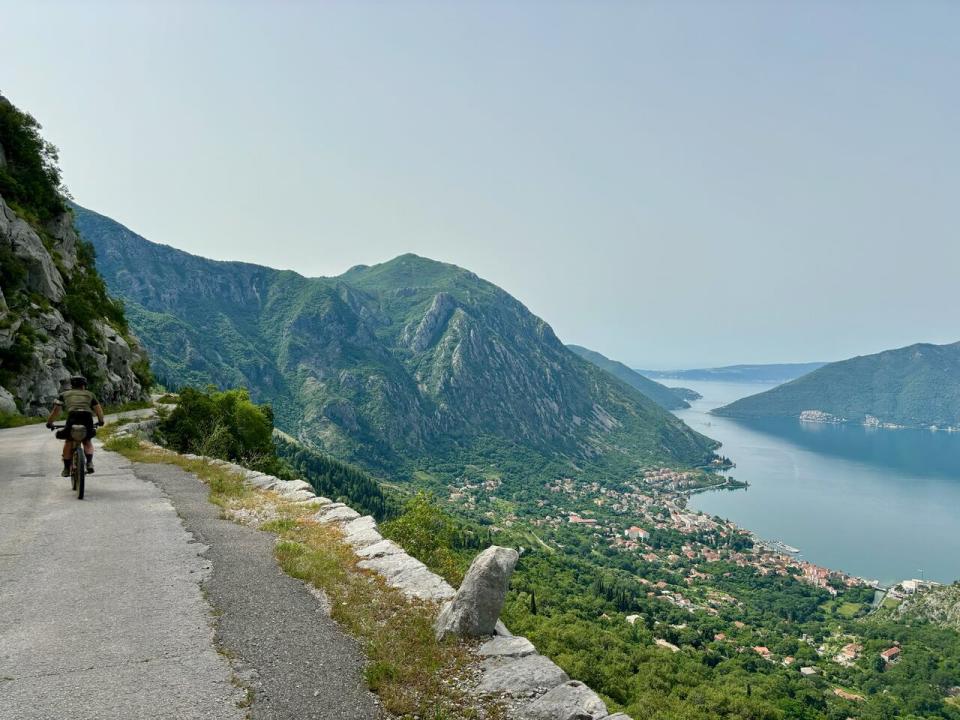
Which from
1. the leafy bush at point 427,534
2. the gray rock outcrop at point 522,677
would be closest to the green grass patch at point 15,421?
the leafy bush at point 427,534

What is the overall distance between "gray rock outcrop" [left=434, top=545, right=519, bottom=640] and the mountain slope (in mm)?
37909

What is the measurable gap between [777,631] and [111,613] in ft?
496

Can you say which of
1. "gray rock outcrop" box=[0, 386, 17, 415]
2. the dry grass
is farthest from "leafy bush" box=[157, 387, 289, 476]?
the dry grass

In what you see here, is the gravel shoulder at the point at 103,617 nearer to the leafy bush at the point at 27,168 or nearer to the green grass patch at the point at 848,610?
the leafy bush at the point at 27,168

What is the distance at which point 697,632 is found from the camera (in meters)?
101

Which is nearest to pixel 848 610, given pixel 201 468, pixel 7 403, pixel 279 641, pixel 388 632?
pixel 201 468

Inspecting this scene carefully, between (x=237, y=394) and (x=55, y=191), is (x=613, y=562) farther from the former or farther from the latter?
(x=55, y=191)

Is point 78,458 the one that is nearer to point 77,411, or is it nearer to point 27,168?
point 77,411

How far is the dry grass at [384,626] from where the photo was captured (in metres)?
6.73

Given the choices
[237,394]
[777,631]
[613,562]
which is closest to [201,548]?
[237,394]

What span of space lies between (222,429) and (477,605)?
30.1m

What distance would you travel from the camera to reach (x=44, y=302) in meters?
42.9

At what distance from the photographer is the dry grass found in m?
6.73

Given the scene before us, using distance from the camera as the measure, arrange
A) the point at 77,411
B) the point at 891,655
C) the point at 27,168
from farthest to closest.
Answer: the point at 891,655 < the point at 27,168 < the point at 77,411
